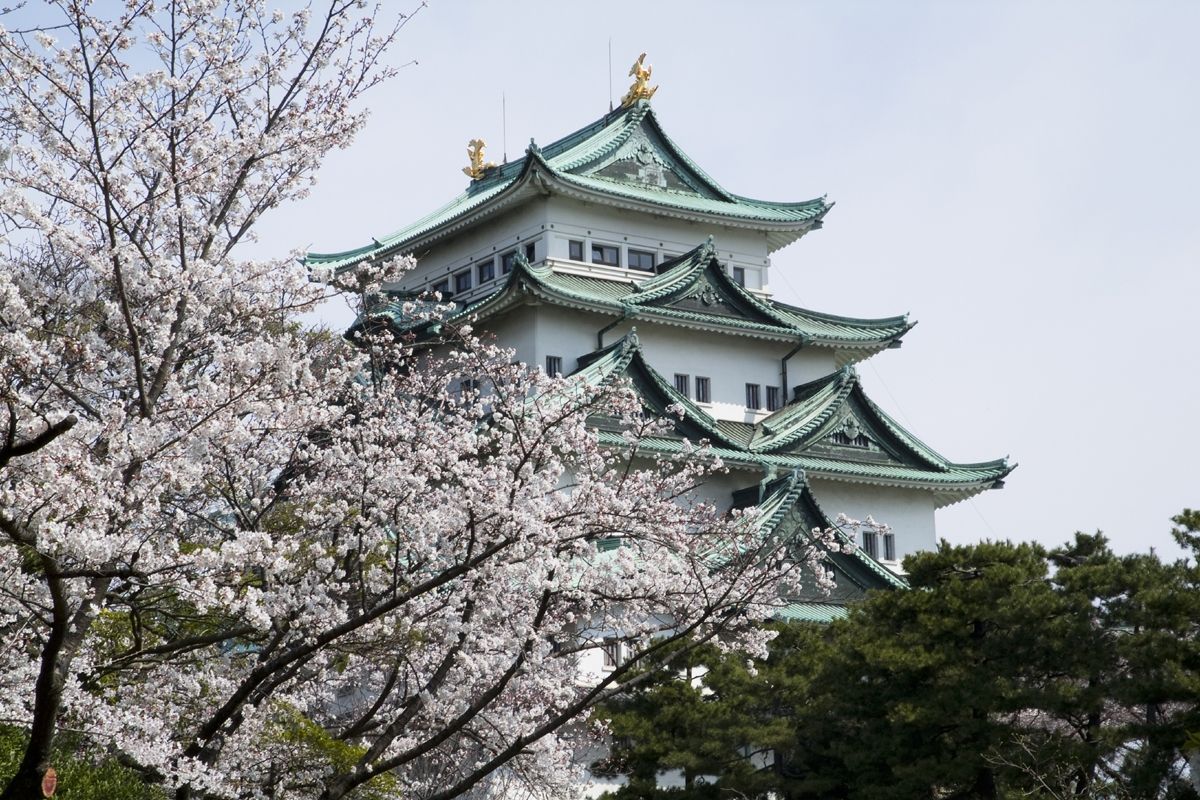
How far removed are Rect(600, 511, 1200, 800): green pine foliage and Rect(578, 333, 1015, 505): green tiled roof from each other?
983 cm

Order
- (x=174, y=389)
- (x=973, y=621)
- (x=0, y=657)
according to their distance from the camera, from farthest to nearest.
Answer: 1. (x=973, y=621)
2. (x=0, y=657)
3. (x=174, y=389)

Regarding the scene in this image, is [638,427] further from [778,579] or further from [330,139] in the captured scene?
[330,139]

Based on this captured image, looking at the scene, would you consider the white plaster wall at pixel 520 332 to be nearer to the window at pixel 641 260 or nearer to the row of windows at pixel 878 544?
the window at pixel 641 260

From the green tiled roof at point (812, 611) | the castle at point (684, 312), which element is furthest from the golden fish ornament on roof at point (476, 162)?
the green tiled roof at point (812, 611)

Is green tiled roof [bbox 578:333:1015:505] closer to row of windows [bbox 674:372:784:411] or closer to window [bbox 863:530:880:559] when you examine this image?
row of windows [bbox 674:372:784:411]

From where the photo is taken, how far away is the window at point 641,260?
132 ft

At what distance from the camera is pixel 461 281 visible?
4128 centimetres

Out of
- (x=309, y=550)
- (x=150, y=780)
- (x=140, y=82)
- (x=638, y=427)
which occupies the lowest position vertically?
(x=150, y=780)

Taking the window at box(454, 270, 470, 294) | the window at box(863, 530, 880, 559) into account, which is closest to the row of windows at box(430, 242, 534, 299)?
the window at box(454, 270, 470, 294)

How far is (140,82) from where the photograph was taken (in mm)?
10273

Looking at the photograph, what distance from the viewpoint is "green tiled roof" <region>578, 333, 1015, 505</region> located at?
35.4 meters

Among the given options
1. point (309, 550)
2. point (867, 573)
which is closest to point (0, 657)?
point (309, 550)

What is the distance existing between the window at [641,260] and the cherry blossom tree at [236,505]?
25.6 m

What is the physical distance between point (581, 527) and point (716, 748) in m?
13.5
